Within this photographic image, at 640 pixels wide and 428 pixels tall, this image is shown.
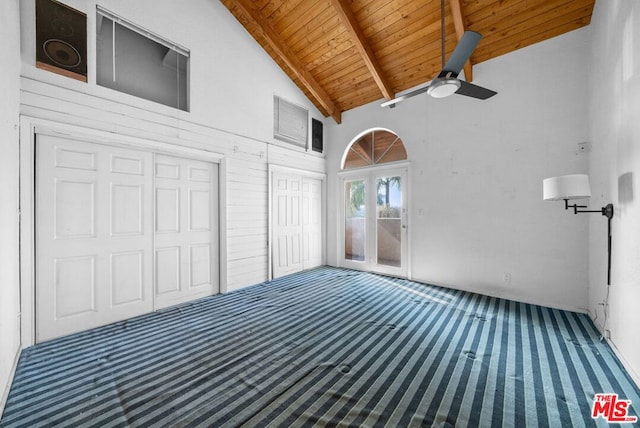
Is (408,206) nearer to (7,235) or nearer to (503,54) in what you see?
(503,54)

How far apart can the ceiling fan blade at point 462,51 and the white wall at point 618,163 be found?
42.8 inches

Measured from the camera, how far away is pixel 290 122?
517 centimetres

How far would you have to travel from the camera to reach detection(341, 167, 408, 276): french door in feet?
16.1

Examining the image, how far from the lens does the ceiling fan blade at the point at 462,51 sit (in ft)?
7.30

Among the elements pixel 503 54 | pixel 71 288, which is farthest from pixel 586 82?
pixel 71 288

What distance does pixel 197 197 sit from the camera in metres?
3.77

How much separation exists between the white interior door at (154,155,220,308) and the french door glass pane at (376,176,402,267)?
10.1 ft

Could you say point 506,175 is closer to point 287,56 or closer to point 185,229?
point 287,56

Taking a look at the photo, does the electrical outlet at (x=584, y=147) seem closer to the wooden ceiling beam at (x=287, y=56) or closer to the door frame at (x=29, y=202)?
the wooden ceiling beam at (x=287, y=56)

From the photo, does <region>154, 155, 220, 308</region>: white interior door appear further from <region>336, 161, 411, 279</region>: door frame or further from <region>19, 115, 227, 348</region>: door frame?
<region>336, 161, 411, 279</region>: door frame

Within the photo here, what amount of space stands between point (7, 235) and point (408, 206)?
15.9ft

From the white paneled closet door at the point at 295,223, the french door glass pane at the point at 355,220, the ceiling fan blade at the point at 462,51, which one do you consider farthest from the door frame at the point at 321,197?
the ceiling fan blade at the point at 462,51

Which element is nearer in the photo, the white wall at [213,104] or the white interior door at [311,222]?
the white wall at [213,104]

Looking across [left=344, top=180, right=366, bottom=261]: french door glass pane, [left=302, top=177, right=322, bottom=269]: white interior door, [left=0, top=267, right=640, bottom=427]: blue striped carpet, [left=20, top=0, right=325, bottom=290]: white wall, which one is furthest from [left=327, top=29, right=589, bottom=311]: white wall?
[left=20, top=0, right=325, bottom=290]: white wall
